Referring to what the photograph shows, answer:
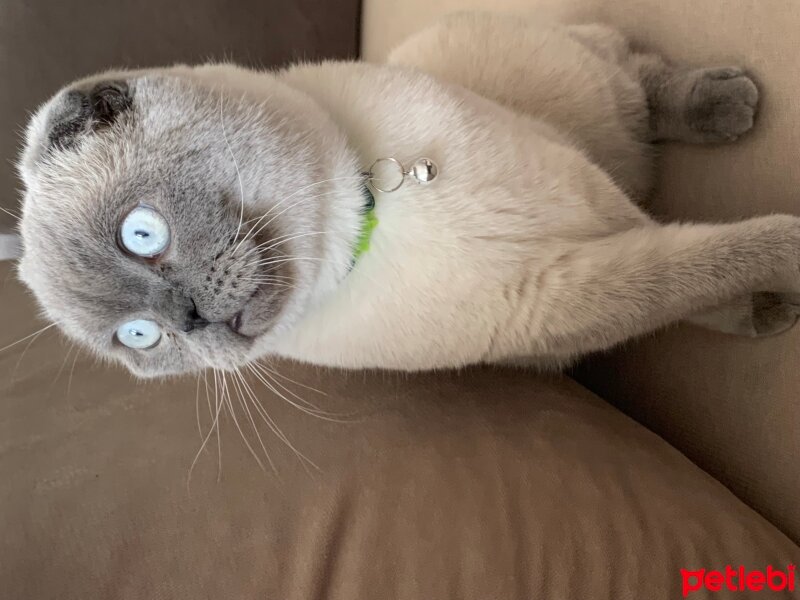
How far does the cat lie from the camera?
770mm

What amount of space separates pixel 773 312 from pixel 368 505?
657 millimetres

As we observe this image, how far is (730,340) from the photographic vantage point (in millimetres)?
1014

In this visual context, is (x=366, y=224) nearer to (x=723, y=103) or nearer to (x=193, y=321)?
(x=193, y=321)

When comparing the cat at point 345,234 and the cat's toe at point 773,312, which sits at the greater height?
the cat at point 345,234

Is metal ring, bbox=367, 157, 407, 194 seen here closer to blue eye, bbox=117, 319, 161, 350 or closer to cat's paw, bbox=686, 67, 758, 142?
blue eye, bbox=117, 319, 161, 350

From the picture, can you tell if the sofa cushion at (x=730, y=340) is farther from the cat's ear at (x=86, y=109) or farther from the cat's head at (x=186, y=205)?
the cat's ear at (x=86, y=109)

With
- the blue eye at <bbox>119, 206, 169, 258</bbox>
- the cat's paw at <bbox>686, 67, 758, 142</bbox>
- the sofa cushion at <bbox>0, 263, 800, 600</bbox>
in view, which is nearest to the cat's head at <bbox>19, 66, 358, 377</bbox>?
the blue eye at <bbox>119, 206, 169, 258</bbox>

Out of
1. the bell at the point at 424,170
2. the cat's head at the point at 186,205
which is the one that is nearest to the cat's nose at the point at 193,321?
the cat's head at the point at 186,205

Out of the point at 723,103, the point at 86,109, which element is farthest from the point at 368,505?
the point at 723,103

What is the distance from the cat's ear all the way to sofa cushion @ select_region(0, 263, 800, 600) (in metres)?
0.48

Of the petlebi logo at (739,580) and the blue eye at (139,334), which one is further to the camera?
the blue eye at (139,334)

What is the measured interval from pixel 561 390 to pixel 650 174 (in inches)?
17.6

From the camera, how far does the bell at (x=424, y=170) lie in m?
0.85

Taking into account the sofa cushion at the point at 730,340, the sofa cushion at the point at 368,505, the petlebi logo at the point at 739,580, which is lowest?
the petlebi logo at the point at 739,580
